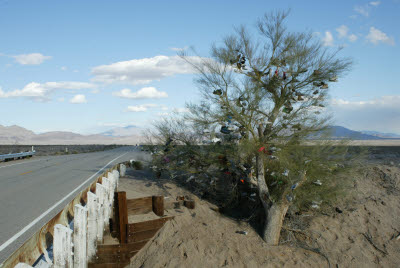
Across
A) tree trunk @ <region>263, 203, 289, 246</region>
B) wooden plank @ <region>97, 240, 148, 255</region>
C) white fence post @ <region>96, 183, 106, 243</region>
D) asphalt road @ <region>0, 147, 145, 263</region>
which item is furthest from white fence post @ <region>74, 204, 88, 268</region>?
tree trunk @ <region>263, 203, 289, 246</region>

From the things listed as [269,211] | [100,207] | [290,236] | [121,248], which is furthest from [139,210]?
[290,236]

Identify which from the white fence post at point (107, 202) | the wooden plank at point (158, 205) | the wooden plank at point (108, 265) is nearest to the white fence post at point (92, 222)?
the wooden plank at point (108, 265)

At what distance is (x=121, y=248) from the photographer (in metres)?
6.65

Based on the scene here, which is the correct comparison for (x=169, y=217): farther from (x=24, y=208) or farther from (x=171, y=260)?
(x=24, y=208)

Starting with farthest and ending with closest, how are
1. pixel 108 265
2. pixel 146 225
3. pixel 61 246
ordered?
pixel 146 225
pixel 108 265
pixel 61 246

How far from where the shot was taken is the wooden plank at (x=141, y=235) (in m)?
6.98

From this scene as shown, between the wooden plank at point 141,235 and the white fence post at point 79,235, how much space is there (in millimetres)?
1663

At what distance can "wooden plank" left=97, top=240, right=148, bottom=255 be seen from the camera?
20.9ft

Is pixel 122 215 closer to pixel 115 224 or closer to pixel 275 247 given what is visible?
pixel 115 224

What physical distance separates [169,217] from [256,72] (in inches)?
175

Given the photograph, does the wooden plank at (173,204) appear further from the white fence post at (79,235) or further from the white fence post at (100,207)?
the white fence post at (79,235)

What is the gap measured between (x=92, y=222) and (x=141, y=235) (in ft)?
5.70

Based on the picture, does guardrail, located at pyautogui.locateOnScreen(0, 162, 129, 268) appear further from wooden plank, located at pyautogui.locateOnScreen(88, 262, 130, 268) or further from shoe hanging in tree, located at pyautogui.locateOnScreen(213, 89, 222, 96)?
shoe hanging in tree, located at pyautogui.locateOnScreen(213, 89, 222, 96)

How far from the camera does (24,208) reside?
908 centimetres
